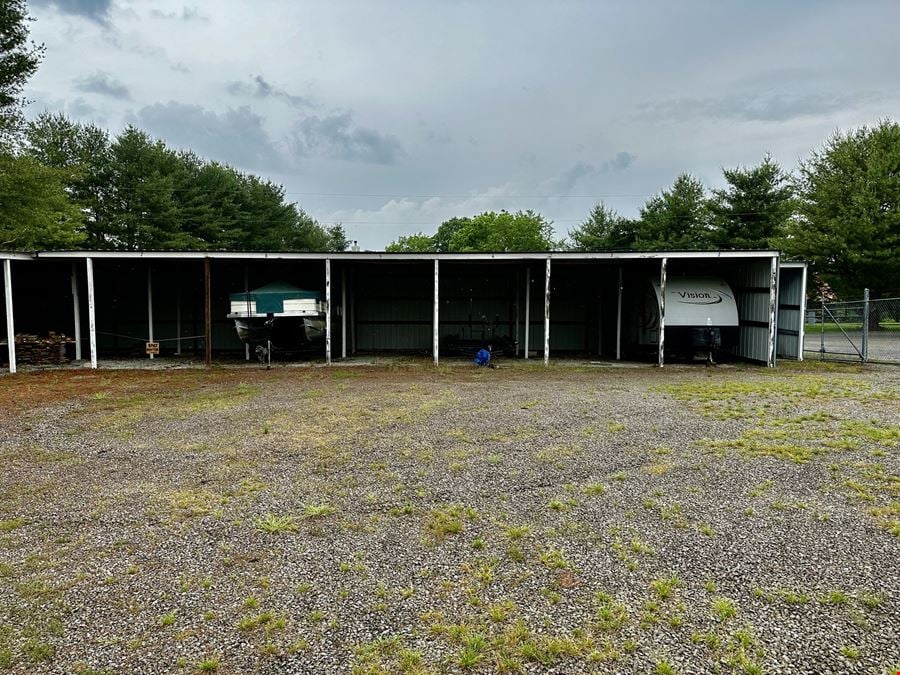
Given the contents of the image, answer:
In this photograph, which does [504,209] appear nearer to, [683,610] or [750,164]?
[750,164]

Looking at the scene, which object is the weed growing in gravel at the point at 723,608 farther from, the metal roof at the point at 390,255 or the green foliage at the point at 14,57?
the green foliage at the point at 14,57

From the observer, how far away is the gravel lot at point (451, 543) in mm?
2291

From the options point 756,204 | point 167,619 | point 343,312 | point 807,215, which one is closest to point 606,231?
point 756,204

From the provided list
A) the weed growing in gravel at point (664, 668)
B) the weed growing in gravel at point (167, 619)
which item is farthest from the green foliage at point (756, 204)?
the weed growing in gravel at point (167, 619)

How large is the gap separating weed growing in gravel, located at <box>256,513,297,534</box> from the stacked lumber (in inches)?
494

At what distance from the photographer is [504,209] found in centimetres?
5147

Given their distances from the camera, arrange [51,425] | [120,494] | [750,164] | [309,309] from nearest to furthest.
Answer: [120,494]
[51,425]
[309,309]
[750,164]

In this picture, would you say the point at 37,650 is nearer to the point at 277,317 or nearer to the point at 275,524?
the point at 275,524

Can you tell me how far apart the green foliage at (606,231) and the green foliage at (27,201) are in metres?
28.2

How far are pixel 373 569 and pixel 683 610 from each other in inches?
65.8

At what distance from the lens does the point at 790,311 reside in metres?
13.9

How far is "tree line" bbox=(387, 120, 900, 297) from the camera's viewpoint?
2173 cm

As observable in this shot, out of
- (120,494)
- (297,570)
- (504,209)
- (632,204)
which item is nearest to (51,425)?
(120,494)

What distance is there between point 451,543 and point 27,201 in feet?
62.4
